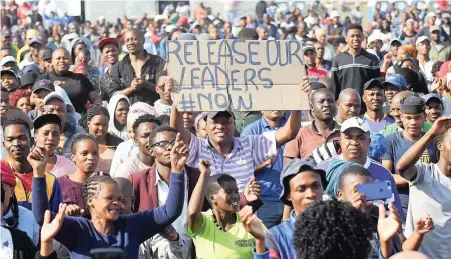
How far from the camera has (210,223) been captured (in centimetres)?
761

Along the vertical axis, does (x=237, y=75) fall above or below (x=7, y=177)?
above

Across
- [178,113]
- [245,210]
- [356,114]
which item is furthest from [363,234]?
[356,114]

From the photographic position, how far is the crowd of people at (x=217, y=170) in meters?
6.56

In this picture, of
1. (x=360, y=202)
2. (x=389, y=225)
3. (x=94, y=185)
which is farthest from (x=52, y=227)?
(x=389, y=225)

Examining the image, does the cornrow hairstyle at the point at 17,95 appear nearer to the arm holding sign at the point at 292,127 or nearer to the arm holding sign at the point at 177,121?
the arm holding sign at the point at 177,121

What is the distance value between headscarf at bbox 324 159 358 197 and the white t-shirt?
1.68 feet

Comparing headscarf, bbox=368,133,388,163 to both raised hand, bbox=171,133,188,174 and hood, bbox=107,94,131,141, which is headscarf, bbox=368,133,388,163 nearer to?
hood, bbox=107,94,131,141

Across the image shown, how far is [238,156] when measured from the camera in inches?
359

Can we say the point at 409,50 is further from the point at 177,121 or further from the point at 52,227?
the point at 52,227

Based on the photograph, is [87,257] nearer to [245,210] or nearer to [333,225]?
[245,210]

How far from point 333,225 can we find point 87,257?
2308 millimetres

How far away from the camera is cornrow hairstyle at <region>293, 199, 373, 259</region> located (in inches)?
189

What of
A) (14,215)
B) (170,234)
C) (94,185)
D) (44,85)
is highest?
(44,85)

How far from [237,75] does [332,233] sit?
4488 mm
